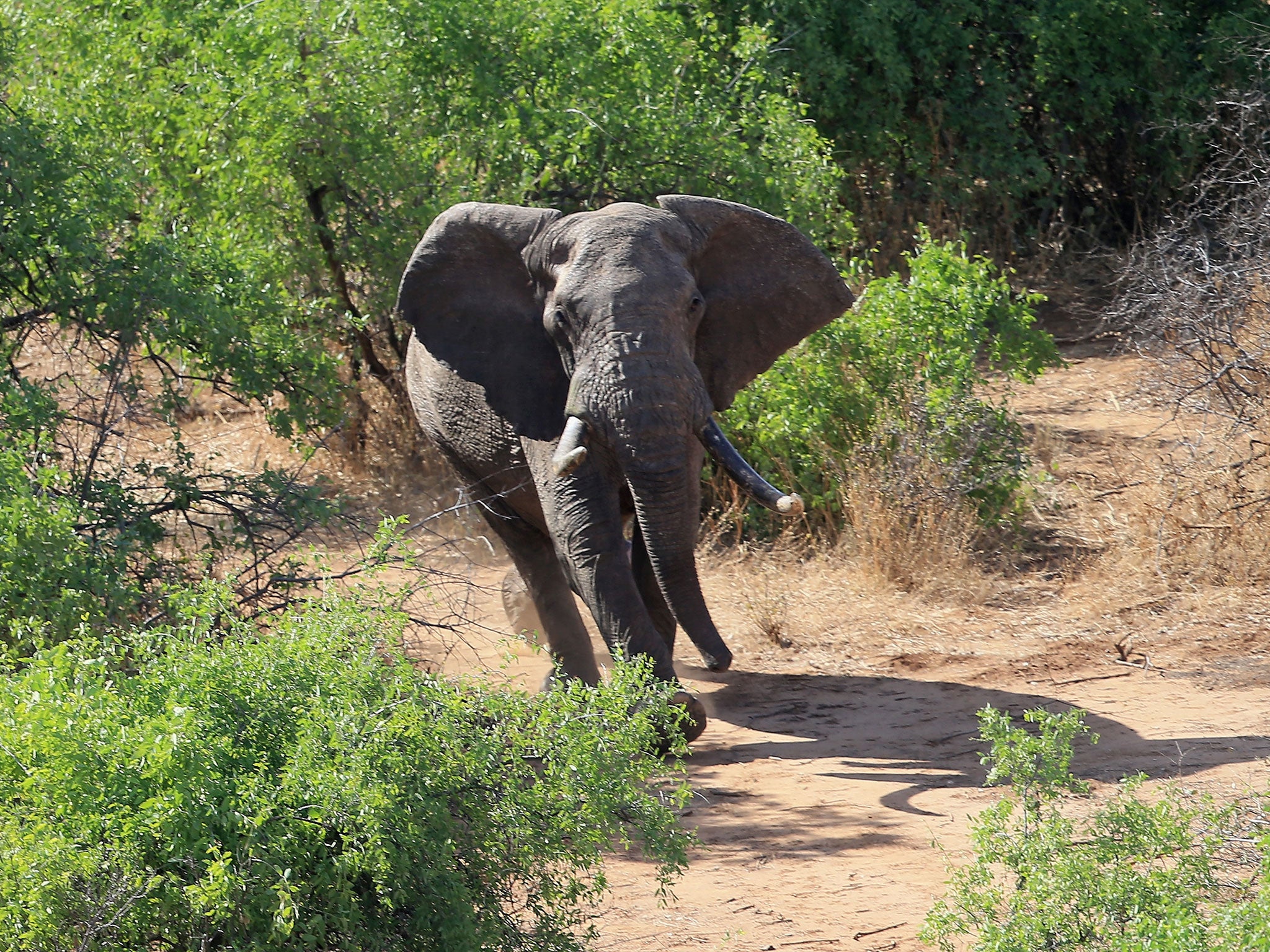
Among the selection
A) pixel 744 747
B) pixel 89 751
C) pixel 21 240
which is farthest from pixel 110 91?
pixel 89 751

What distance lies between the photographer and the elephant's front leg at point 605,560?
6453 millimetres

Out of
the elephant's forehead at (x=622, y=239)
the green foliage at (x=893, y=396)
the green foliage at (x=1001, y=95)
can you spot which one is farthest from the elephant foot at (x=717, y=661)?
the green foliage at (x=1001, y=95)

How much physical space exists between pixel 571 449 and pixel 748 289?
1.27 metres

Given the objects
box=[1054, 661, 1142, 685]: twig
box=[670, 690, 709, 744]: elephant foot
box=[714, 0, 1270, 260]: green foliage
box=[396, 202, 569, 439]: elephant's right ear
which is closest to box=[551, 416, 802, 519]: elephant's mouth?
box=[396, 202, 569, 439]: elephant's right ear

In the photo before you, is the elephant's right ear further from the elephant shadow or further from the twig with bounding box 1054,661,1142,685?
the twig with bounding box 1054,661,1142,685

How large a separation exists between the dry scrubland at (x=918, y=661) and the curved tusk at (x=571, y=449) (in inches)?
21.4

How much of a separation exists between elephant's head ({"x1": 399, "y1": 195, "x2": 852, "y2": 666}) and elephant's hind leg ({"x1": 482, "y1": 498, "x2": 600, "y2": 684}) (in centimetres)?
80

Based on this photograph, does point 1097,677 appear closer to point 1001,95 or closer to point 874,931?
point 874,931

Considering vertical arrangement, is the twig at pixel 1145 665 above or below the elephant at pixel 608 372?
below

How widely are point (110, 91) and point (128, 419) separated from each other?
12.7 ft

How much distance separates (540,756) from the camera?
4.17 metres

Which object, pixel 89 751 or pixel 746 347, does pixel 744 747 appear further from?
pixel 89 751

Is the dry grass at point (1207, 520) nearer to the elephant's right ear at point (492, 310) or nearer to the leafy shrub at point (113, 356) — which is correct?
the elephant's right ear at point (492, 310)

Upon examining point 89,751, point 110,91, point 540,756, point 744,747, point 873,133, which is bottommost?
point 744,747
